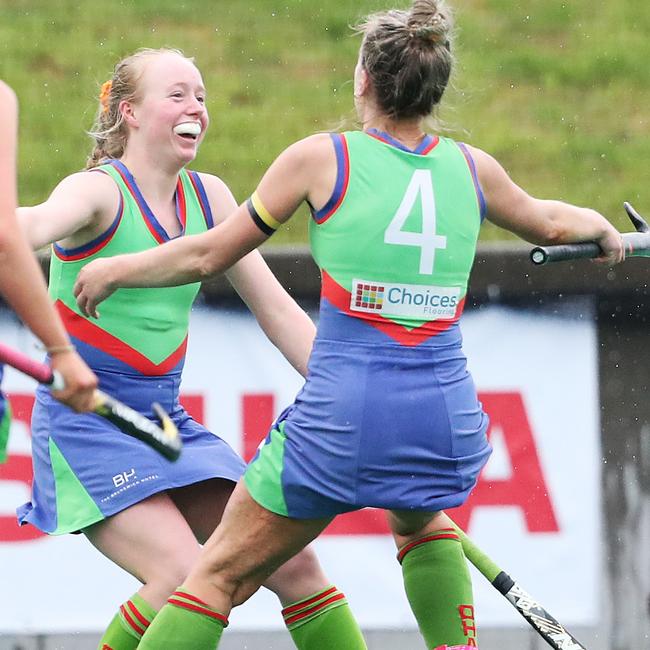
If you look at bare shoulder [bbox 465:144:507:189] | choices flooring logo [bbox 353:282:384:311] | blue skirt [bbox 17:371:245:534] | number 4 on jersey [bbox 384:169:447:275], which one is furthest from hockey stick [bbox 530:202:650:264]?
blue skirt [bbox 17:371:245:534]

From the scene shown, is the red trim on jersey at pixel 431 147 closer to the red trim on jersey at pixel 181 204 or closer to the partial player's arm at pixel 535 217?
the partial player's arm at pixel 535 217

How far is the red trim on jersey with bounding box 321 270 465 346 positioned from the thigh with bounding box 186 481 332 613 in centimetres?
47

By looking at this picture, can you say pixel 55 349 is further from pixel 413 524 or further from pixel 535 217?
pixel 535 217

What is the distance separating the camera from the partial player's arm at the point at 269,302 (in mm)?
4254

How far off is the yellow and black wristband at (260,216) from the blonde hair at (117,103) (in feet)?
3.01

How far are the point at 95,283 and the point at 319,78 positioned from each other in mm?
5418

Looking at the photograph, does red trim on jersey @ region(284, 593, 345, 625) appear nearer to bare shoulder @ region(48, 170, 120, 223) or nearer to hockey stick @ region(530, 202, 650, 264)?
hockey stick @ region(530, 202, 650, 264)

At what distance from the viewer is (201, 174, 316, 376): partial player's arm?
14.0 ft

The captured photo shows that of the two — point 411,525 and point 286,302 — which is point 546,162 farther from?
point 411,525

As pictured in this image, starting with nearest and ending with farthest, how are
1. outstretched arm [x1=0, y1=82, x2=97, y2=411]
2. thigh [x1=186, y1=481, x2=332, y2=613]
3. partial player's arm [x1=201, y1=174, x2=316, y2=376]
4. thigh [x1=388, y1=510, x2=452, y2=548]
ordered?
outstretched arm [x1=0, y1=82, x2=97, y2=411], thigh [x1=186, y1=481, x2=332, y2=613], thigh [x1=388, y1=510, x2=452, y2=548], partial player's arm [x1=201, y1=174, x2=316, y2=376]

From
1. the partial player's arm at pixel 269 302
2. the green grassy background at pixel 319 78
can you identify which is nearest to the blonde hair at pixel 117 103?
the partial player's arm at pixel 269 302

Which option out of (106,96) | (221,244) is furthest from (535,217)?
(106,96)

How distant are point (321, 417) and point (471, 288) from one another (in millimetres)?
2321

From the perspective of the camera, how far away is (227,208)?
14.0ft
